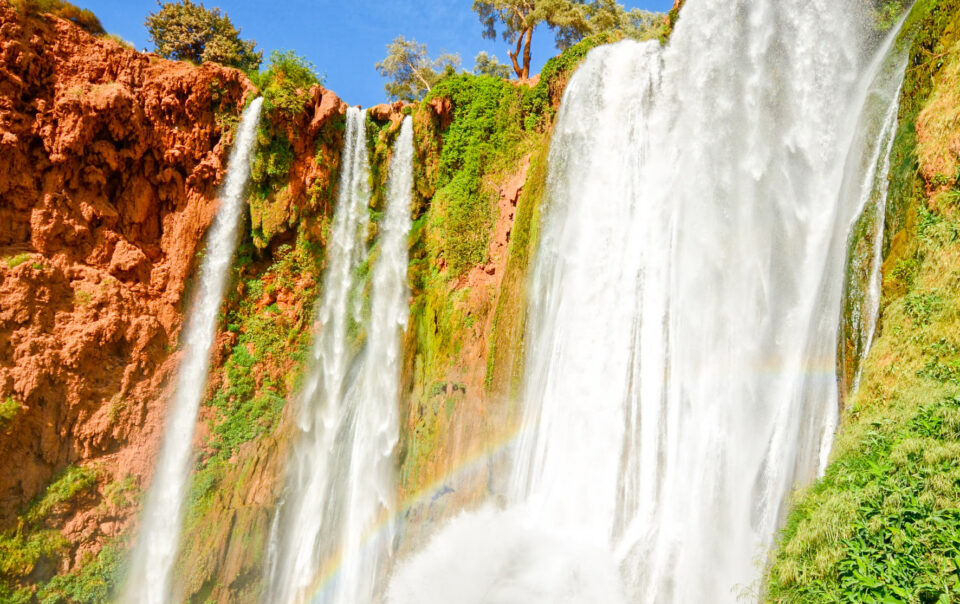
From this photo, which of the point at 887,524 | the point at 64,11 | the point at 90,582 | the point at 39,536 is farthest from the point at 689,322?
the point at 64,11

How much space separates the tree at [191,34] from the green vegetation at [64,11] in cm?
438

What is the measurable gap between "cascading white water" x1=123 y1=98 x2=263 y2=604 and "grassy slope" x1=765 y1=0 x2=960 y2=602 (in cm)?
1490

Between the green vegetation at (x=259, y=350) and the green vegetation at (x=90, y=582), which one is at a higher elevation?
the green vegetation at (x=259, y=350)

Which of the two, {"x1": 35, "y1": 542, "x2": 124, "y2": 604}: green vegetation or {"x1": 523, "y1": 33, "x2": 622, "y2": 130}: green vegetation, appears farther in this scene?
{"x1": 523, "y1": 33, "x2": 622, "y2": 130}: green vegetation

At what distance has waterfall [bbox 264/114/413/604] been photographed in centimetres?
1457

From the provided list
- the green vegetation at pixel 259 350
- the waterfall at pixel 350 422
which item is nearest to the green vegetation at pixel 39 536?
the green vegetation at pixel 259 350

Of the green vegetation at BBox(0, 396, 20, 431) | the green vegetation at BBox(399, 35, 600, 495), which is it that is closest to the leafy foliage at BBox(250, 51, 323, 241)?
the green vegetation at BBox(399, 35, 600, 495)

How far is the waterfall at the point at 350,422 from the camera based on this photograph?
14570 millimetres

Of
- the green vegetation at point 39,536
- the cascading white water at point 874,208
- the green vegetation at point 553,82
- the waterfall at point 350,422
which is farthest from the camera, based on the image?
the green vegetation at point 553,82

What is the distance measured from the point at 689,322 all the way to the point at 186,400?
14240mm

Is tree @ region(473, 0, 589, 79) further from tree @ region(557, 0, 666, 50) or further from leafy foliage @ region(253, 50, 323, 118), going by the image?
leafy foliage @ region(253, 50, 323, 118)

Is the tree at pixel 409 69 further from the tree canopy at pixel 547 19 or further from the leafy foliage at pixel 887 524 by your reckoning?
the leafy foliage at pixel 887 524

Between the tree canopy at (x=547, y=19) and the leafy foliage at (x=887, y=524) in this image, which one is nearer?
the leafy foliage at (x=887, y=524)

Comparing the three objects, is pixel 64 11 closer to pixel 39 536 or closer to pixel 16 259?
pixel 16 259
